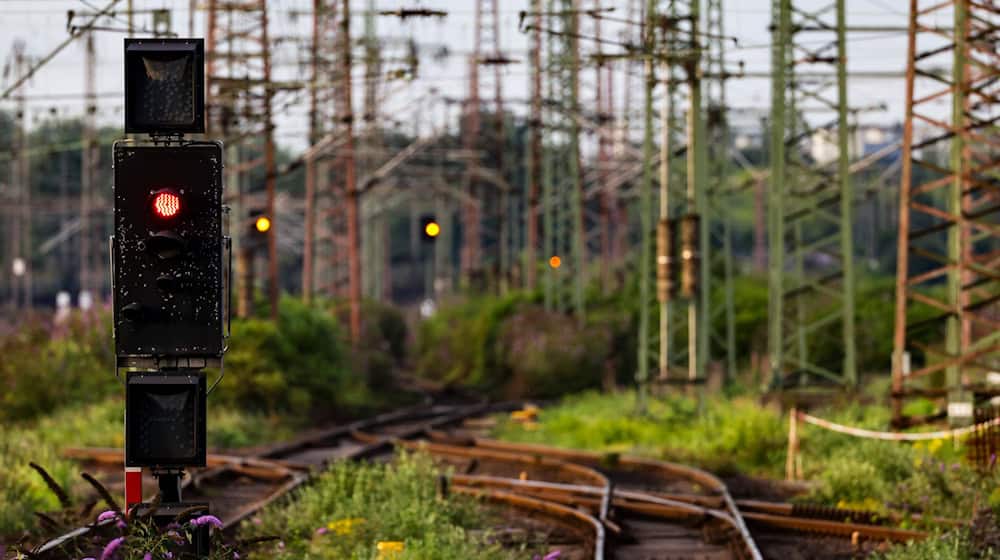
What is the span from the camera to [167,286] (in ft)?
33.5

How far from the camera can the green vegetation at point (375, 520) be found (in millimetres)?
14852

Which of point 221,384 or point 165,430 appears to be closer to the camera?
point 165,430

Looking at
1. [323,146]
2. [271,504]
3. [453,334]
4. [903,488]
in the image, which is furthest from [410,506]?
[453,334]

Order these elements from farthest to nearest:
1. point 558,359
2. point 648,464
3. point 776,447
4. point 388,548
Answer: point 558,359 → point 648,464 → point 776,447 → point 388,548

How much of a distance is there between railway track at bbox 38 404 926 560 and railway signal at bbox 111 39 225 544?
1581mm

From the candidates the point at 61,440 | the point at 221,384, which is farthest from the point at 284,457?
the point at 221,384

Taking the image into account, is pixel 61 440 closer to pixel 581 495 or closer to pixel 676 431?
pixel 676 431

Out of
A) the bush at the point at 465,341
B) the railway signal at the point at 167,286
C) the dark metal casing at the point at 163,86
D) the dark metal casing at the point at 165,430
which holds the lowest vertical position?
the bush at the point at 465,341

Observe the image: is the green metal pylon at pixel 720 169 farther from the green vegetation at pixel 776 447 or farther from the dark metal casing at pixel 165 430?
the dark metal casing at pixel 165 430

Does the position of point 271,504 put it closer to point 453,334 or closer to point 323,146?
point 323,146

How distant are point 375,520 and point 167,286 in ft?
22.2

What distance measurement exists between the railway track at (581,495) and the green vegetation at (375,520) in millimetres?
667

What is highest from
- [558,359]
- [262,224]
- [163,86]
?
[163,86]

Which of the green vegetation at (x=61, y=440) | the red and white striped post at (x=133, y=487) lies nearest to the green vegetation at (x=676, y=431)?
the green vegetation at (x=61, y=440)
